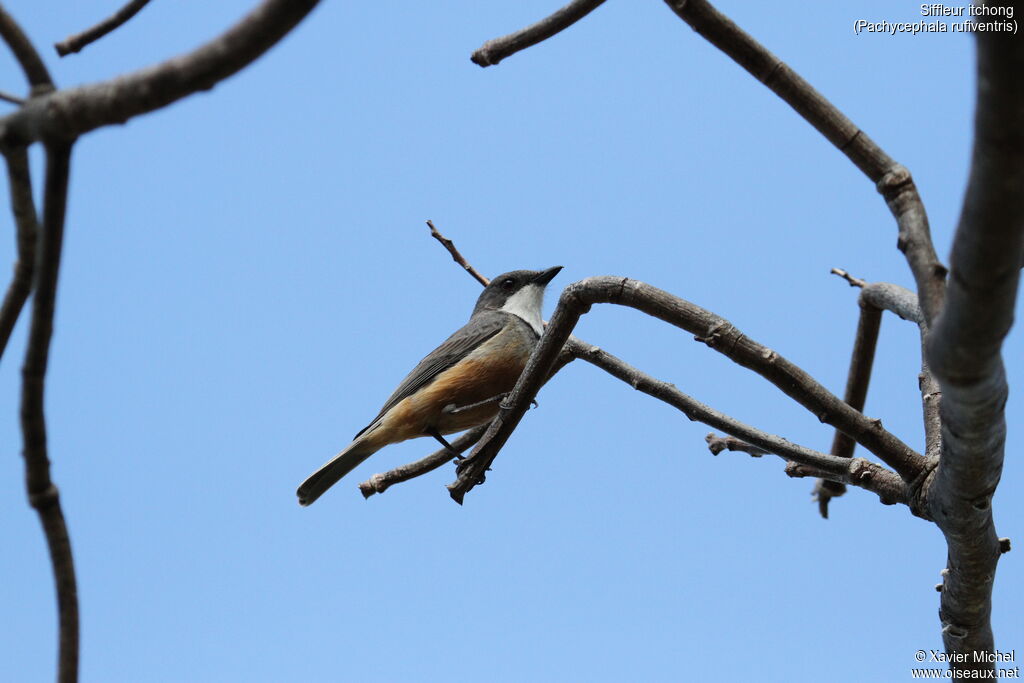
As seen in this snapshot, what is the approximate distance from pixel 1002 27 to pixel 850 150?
1737 millimetres

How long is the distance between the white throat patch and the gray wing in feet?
0.63

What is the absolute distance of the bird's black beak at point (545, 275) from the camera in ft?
26.0

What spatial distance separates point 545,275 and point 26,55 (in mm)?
6007

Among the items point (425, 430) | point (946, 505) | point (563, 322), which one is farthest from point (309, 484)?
point (946, 505)

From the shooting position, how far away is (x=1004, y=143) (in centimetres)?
161

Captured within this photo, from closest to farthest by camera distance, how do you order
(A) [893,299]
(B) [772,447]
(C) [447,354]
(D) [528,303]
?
(B) [772,447] → (A) [893,299] → (C) [447,354] → (D) [528,303]

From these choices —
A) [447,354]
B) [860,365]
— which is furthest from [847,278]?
[447,354]

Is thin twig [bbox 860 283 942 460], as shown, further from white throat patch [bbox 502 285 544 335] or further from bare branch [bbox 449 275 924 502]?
white throat patch [bbox 502 285 544 335]

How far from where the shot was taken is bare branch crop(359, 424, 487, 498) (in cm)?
527

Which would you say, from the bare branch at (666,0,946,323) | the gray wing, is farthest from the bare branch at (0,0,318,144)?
the gray wing

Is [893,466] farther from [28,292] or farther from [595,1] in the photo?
[28,292]

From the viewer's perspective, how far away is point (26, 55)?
2.09 meters

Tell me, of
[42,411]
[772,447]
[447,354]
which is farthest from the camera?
[447,354]

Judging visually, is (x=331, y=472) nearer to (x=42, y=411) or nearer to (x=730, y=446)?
(x=730, y=446)
